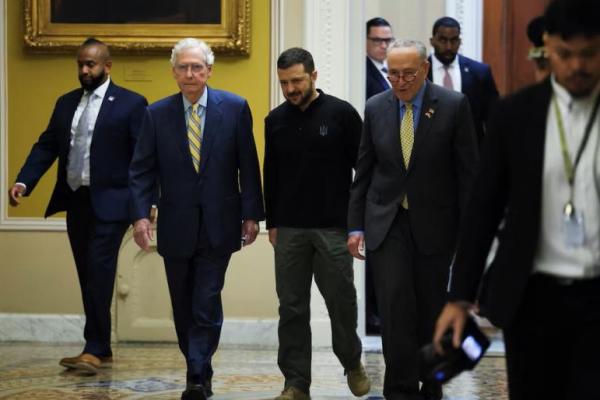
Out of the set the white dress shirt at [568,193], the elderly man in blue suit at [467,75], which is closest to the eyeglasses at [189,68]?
the elderly man in blue suit at [467,75]

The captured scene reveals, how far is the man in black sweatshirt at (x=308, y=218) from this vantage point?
6.74 meters

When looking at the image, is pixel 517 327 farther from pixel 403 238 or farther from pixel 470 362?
pixel 403 238

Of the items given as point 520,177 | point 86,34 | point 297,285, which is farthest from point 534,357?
point 86,34

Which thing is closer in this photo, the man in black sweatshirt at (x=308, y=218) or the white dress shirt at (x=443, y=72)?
the man in black sweatshirt at (x=308, y=218)

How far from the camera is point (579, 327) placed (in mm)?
3615

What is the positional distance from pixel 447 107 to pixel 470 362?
2.75m

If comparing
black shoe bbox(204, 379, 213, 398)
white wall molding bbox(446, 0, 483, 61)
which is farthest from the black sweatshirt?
white wall molding bbox(446, 0, 483, 61)

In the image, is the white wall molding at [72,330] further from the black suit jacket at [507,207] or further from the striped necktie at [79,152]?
the black suit jacket at [507,207]

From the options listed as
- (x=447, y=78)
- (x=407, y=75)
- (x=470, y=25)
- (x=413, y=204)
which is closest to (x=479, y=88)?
(x=447, y=78)

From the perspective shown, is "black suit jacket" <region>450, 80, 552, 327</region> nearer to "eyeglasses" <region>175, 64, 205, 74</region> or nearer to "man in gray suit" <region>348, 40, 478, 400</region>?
"man in gray suit" <region>348, 40, 478, 400</region>

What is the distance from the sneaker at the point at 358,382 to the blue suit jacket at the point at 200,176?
34.0 inches

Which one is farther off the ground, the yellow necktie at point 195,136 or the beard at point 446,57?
the beard at point 446,57

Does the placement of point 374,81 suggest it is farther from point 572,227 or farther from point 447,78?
point 572,227

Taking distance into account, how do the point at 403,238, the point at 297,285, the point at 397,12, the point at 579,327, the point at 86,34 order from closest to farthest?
the point at 579,327, the point at 403,238, the point at 297,285, the point at 86,34, the point at 397,12
